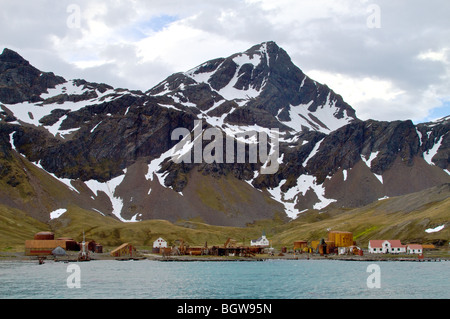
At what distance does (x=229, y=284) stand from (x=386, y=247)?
8106 cm

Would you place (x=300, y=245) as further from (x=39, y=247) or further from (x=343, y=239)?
(x=39, y=247)

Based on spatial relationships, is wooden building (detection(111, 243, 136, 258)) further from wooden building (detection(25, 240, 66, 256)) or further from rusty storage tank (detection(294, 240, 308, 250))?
rusty storage tank (detection(294, 240, 308, 250))

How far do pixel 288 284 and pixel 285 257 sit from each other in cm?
6703

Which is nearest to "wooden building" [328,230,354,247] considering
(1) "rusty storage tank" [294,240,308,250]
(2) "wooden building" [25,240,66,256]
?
(1) "rusty storage tank" [294,240,308,250]

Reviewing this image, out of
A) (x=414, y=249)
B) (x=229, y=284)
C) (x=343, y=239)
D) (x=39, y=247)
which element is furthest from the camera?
(x=343, y=239)

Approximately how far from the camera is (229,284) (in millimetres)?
80125

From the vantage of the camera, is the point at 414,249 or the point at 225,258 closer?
the point at 225,258

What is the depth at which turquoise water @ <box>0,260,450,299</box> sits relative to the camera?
66.8 m

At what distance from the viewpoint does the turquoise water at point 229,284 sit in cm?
6681

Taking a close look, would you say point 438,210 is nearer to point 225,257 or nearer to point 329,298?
point 225,257

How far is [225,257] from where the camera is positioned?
14425cm

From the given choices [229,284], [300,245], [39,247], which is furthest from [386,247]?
[39,247]

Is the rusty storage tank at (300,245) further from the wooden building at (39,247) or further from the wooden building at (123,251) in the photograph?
the wooden building at (39,247)
